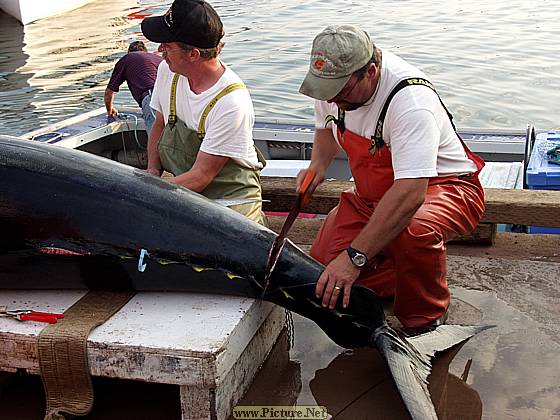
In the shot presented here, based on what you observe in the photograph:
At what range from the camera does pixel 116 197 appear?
3150 millimetres

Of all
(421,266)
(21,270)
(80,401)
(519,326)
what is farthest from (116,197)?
(519,326)

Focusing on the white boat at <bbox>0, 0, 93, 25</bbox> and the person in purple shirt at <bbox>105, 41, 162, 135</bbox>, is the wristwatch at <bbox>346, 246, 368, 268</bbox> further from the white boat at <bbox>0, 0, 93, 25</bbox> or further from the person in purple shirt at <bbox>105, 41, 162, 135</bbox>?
the white boat at <bbox>0, 0, 93, 25</bbox>

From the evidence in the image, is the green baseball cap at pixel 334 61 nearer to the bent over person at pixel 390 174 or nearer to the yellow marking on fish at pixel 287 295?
the bent over person at pixel 390 174

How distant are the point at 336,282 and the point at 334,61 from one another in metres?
0.91

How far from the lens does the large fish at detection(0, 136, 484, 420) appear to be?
10.3 feet

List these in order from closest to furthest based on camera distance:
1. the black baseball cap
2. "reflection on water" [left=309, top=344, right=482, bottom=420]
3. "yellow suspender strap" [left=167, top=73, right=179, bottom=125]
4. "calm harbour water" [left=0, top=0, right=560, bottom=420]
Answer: "reflection on water" [left=309, top=344, right=482, bottom=420] < "calm harbour water" [left=0, top=0, right=560, bottom=420] < the black baseball cap < "yellow suspender strap" [left=167, top=73, right=179, bottom=125]

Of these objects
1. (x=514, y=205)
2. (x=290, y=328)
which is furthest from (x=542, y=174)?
(x=290, y=328)

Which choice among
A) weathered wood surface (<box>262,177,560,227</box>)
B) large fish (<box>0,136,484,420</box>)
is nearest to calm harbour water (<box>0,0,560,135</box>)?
weathered wood surface (<box>262,177,560,227</box>)

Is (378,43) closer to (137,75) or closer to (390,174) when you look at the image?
(137,75)

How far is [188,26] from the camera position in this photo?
12.2 feet

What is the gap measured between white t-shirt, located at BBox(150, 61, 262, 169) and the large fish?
25.5 inches

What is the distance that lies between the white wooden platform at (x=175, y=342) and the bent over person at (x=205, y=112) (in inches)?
31.8

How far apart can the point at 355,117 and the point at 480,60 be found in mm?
13385

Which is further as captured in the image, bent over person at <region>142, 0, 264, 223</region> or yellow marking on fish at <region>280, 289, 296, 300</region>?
bent over person at <region>142, 0, 264, 223</region>
